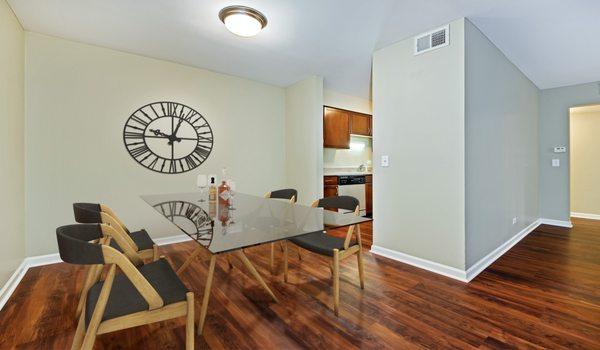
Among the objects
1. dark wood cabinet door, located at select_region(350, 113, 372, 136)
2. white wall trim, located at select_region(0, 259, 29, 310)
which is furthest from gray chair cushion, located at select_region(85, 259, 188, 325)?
dark wood cabinet door, located at select_region(350, 113, 372, 136)

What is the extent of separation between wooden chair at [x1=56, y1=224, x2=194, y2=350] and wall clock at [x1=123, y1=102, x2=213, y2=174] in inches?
87.5

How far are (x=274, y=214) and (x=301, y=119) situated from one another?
276cm

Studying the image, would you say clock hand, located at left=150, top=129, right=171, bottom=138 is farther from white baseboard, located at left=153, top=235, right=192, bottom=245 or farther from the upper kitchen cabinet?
the upper kitchen cabinet

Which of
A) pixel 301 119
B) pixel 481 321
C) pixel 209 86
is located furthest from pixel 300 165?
pixel 481 321

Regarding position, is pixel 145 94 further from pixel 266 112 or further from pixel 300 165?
pixel 300 165

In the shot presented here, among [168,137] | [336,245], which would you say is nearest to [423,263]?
[336,245]

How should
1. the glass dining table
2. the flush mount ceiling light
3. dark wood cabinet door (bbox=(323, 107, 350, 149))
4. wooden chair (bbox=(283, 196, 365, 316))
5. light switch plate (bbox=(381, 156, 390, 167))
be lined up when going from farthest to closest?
1. dark wood cabinet door (bbox=(323, 107, 350, 149))
2. light switch plate (bbox=(381, 156, 390, 167))
3. the flush mount ceiling light
4. wooden chair (bbox=(283, 196, 365, 316))
5. the glass dining table

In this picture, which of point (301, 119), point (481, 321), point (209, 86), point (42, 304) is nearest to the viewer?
point (481, 321)

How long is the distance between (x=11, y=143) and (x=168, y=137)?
1.44 metres

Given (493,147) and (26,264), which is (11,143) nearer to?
(26,264)

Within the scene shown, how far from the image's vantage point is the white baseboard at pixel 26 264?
209 centimetres

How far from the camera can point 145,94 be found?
3.36 meters

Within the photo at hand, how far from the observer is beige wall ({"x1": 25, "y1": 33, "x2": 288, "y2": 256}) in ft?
9.10

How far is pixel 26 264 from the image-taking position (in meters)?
2.67
